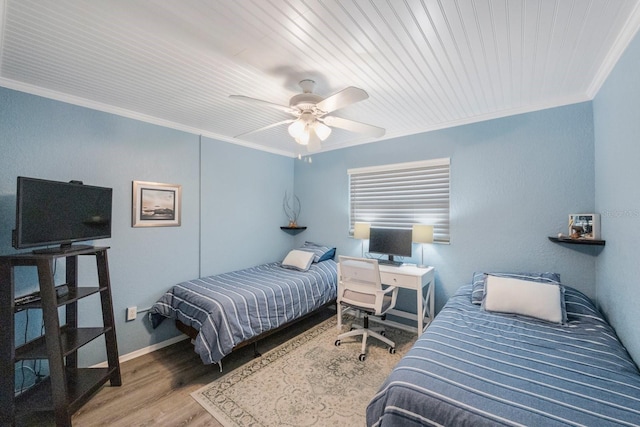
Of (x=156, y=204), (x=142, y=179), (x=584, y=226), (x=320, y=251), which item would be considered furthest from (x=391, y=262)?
(x=142, y=179)

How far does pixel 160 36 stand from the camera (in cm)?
154

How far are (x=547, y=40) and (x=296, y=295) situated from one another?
2.91 m

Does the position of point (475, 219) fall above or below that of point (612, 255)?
above

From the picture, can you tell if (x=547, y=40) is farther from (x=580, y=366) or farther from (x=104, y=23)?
(x=104, y=23)

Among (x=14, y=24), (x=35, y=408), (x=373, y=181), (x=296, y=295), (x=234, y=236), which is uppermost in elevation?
(x=14, y=24)

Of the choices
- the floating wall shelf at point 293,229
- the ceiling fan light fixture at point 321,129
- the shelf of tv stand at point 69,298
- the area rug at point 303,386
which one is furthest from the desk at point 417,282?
the shelf of tv stand at point 69,298

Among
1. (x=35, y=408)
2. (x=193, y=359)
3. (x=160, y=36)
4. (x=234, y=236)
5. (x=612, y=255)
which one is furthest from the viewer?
(x=234, y=236)

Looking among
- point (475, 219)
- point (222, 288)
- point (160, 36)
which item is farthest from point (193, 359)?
point (475, 219)

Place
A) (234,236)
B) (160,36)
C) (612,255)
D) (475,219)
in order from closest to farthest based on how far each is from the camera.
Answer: (160,36)
(612,255)
(475,219)
(234,236)

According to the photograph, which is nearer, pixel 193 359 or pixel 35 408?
pixel 35 408

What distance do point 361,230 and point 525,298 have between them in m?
1.89

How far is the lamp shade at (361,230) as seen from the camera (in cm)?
352

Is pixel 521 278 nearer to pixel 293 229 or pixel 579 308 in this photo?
pixel 579 308

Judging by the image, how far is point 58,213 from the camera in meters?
1.86
